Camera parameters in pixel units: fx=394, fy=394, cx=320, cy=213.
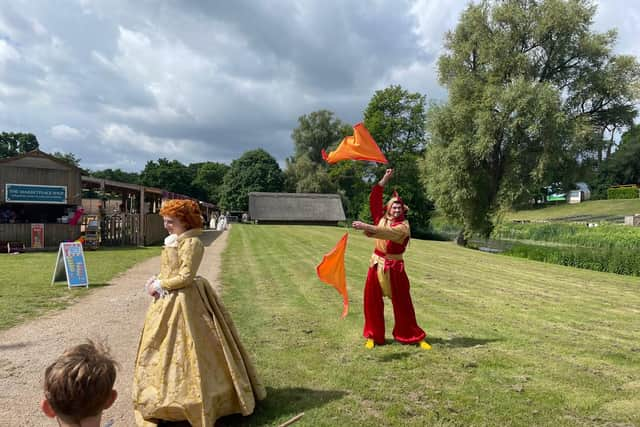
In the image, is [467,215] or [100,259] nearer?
[100,259]

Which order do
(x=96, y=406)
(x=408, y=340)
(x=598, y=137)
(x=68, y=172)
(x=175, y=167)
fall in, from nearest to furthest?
(x=96, y=406), (x=408, y=340), (x=68, y=172), (x=598, y=137), (x=175, y=167)

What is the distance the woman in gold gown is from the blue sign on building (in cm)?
1826

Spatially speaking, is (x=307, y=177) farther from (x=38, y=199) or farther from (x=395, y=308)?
(x=395, y=308)

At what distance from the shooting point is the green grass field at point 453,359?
395cm

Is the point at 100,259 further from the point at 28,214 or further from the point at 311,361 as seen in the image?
the point at 311,361

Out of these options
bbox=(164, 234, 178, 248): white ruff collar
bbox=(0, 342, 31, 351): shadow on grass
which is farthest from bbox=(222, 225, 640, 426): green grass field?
bbox=(0, 342, 31, 351): shadow on grass

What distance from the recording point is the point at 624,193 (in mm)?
54438

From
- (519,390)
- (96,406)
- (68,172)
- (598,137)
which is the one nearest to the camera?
(96,406)

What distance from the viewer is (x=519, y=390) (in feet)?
14.6

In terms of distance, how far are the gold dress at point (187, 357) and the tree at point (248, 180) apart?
192 feet

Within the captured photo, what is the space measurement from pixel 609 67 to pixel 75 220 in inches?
1223

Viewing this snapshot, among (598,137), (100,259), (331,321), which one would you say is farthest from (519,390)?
(598,137)

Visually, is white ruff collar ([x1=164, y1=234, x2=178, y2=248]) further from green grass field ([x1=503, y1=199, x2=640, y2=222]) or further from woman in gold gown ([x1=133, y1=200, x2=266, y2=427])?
green grass field ([x1=503, y1=199, x2=640, y2=222])

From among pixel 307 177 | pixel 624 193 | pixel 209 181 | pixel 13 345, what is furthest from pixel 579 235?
pixel 209 181
